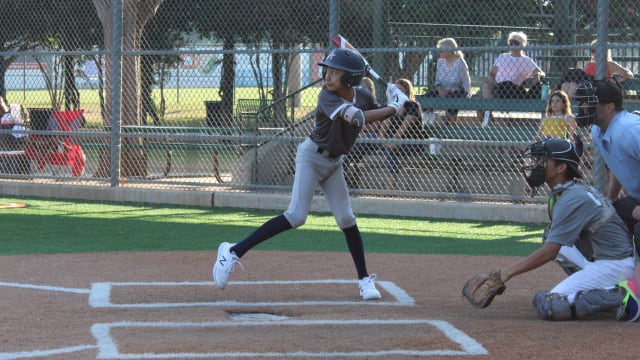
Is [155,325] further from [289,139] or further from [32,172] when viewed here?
[32,172]

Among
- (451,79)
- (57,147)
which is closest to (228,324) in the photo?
(451,79)

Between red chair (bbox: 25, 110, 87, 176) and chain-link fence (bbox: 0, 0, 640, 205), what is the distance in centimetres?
2

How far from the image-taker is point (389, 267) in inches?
333

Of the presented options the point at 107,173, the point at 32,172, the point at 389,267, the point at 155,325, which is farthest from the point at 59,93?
the point at 155,325

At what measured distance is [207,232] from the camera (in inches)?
429

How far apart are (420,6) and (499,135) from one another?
4263 mm

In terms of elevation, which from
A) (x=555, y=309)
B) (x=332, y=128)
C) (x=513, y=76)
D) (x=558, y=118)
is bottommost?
(x=555, y=309)

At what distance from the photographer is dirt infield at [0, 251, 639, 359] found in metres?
5.23

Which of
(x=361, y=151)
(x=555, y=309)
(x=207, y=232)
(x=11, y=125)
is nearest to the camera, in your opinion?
(x=555, y=309)

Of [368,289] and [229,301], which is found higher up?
[368,289]

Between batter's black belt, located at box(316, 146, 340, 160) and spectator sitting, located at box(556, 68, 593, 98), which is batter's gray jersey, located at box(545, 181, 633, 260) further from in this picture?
spectator sitting, located at box(556, 68, 593, 98)

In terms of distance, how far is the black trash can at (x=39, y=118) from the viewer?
16625 millimetres

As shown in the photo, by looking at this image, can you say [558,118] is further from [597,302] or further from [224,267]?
[224,267]

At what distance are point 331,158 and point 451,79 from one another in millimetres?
7235
